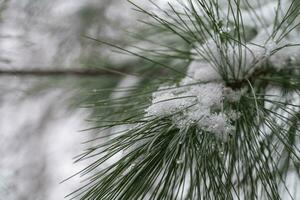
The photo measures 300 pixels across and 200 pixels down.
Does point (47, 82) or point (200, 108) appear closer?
point (200, 108)

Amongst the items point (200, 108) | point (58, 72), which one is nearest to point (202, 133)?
point (200, 108)

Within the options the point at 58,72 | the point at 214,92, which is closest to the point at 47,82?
the point at 58,72

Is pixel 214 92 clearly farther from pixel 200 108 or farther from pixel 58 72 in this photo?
pixel 58 72

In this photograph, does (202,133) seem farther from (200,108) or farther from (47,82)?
(47,82)

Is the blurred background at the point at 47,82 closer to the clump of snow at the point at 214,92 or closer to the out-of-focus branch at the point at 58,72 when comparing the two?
the out-of-focus branch at the point at 58,72

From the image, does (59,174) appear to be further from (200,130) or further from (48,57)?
(200,130)

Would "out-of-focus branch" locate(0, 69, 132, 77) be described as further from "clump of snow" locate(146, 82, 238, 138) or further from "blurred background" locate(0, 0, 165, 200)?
"clump of snow" locate(146, 82, 238, 138)

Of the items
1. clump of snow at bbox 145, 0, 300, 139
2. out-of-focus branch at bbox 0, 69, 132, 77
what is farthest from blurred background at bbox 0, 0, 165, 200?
clump of snow at bbox 145, 0, 300, 139

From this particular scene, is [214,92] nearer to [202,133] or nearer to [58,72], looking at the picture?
[202,133]
